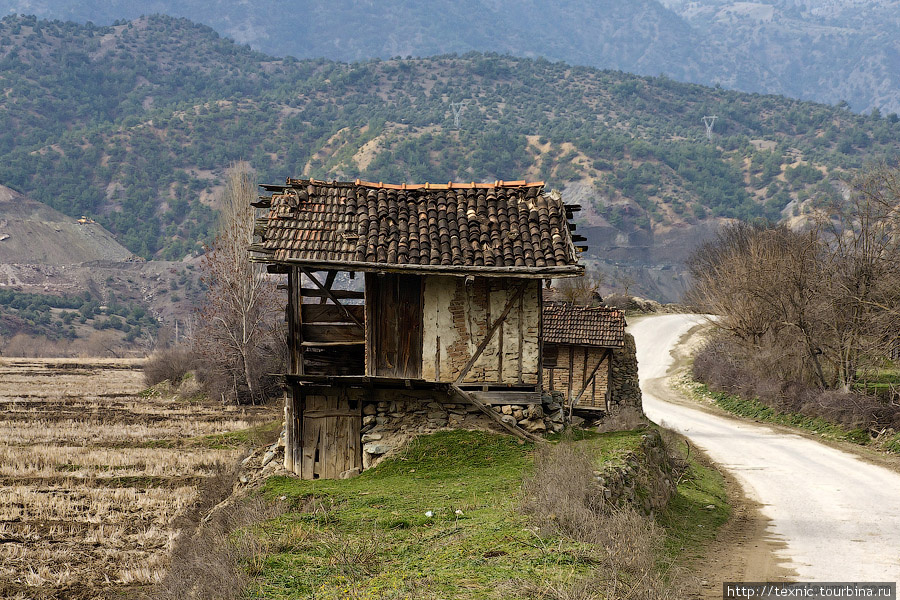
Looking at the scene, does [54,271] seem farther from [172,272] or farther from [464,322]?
[464,322]

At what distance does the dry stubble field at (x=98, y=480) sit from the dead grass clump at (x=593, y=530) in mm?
6649

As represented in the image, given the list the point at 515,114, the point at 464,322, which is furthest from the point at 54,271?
the point at 464,322

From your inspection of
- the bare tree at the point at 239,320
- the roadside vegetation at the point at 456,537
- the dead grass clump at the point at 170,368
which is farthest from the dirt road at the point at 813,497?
the dead grass clump at the point at 170,368

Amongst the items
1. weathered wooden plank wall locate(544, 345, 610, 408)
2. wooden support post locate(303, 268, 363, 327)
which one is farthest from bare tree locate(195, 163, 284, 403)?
wooden support post locate(303, 268, 363, 327)

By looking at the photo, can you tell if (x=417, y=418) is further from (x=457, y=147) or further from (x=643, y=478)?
(x=457, y=147)

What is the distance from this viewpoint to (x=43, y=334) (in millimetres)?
95875

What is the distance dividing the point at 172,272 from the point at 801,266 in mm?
109519

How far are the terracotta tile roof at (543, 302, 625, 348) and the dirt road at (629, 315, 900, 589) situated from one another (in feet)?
14.8

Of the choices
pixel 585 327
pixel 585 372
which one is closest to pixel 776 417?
pixel 585 372

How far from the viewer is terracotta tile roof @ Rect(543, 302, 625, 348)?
A: 33.0m

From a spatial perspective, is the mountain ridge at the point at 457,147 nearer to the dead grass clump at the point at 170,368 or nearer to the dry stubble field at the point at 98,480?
the dead grass clump at the point at 170,368

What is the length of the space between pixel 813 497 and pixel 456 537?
11049 millimetres

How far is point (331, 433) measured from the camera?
17.4 m

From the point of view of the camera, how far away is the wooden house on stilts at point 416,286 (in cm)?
1598
